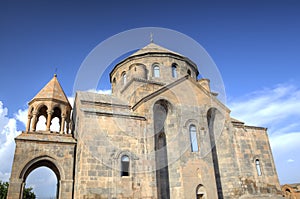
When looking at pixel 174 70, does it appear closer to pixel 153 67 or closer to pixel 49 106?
pixel 153 67

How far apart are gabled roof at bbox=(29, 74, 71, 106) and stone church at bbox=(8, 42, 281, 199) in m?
0.06

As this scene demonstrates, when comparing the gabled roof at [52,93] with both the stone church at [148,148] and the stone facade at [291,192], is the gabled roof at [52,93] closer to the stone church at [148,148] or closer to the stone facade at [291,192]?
the stone church at [148,148]

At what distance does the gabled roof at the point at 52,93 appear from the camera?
1313 centimetres

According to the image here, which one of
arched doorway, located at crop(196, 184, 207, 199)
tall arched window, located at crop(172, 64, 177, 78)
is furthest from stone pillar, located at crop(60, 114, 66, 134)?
tall arched window, located at crop(172, 64, 177, 78)

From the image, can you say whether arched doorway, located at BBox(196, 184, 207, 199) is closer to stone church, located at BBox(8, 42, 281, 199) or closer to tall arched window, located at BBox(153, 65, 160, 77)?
stone church, located at BBox(8, 42, 281, 199)

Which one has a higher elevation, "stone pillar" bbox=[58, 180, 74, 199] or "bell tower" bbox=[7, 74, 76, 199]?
"bell tower" bbox=[7, 74, 76, 199]

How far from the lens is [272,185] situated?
13117mm

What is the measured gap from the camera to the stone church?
984cm

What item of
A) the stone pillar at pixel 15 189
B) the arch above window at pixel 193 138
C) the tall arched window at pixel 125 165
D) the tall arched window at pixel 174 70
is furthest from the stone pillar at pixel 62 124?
the tall arched window at pixel 174 70

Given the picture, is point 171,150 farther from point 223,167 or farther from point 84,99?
point 84,99

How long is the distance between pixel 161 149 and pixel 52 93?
7341 millimetres

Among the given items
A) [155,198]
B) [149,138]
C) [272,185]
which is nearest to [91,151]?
[149,138]

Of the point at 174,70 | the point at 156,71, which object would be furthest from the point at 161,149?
the point at 174,70

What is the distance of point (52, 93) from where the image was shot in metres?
13.4
